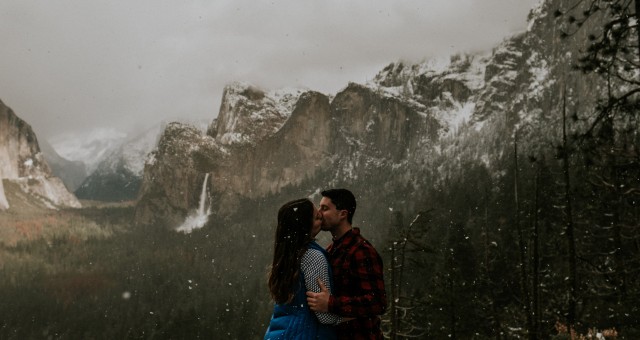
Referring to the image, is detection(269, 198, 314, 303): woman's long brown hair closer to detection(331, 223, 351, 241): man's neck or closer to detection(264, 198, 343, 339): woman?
detection(264, 198, 343, 339): woman

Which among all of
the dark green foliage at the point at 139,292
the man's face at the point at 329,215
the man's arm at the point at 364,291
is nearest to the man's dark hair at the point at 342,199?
the man's face at the point at 329,215

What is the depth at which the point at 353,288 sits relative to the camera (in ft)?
13.3

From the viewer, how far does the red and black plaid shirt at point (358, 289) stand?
154 inches

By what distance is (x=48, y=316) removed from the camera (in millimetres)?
122375

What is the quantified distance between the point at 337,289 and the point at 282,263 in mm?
499

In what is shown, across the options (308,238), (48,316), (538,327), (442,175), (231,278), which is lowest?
(48,316)

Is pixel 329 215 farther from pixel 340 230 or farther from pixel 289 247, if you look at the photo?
pixel 289 247

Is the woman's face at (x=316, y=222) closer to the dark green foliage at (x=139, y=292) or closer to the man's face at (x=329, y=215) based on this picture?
the man's face at (x=329, y=215)

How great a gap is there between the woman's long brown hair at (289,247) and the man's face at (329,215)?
0.87ft

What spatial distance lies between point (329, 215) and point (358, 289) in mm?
694

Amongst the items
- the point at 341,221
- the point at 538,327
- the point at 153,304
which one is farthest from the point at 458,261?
the point at 153,304

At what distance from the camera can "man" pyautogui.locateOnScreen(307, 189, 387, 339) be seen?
389 centimetres

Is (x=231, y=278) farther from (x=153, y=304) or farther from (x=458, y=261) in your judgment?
(x=458, y=261)

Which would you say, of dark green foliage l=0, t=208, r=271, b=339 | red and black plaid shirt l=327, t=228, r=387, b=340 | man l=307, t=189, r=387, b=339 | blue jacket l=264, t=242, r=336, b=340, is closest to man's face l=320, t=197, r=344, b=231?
man l=307, t=189, r=387, b=339
